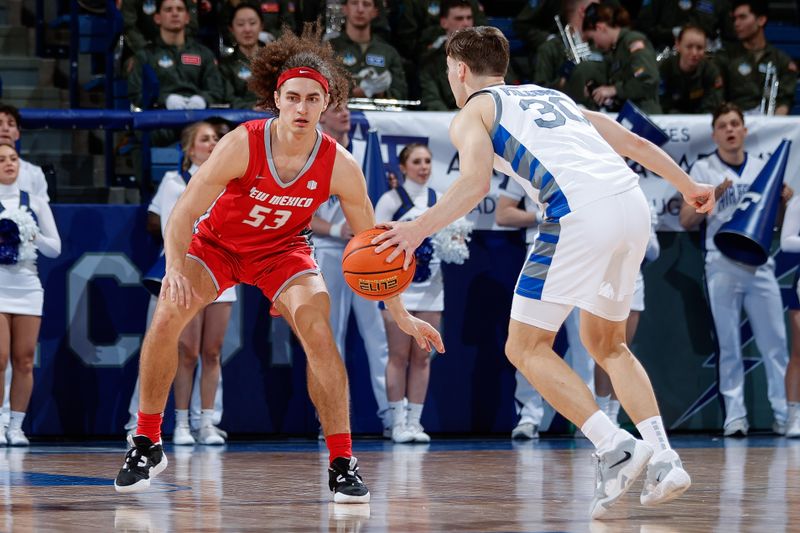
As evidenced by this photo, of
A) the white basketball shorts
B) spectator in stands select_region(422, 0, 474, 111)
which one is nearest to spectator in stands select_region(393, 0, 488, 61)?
spectator in stands select_region(422, 0, 474, 111)

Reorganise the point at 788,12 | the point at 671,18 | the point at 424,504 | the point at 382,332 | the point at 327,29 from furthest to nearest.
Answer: the point at 788,12 < the point at 671,18 < the point at 327,29 < the point at 382,332 < the point at 424,504

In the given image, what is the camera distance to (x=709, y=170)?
Result: 977 cm

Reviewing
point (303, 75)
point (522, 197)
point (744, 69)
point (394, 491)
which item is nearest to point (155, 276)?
point (522, 197)

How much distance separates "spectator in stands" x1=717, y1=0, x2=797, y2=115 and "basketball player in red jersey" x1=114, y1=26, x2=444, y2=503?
21.6ft

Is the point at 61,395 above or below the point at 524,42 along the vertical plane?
below

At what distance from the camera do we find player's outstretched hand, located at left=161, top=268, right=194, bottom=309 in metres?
5.59

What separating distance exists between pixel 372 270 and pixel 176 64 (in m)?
5.96

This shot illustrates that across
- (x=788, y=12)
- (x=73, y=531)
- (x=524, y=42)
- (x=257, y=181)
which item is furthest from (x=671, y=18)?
(x=73, y=531)

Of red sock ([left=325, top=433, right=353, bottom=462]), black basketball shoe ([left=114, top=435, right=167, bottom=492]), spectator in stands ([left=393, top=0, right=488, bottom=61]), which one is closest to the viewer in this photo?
red sock ([left=325, top=433, right=353, bottom=462])

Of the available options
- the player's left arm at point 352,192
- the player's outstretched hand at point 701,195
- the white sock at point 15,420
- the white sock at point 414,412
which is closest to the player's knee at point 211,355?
the white sock at point 15,420

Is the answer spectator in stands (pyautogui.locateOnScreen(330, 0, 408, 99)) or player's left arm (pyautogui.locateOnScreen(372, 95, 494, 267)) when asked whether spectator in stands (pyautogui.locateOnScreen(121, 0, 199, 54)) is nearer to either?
spectator in stands (pyautogui.locateOnScreen(330, 0, 408, 99))

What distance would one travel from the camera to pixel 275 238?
20.5 ft

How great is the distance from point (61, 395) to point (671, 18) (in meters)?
7.35

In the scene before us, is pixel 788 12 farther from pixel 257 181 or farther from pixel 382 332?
pixel 257 181
